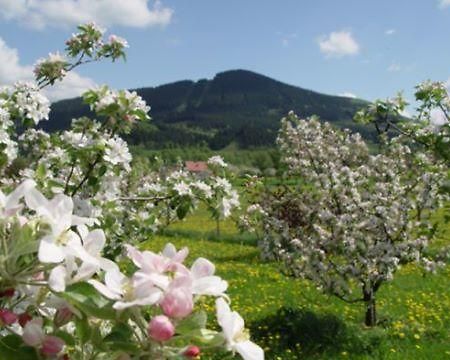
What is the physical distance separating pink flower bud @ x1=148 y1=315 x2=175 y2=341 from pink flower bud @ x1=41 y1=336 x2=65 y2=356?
18 centimetres

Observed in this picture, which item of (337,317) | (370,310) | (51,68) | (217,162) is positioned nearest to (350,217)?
(337,317)

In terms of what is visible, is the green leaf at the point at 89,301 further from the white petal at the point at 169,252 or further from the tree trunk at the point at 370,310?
the tree trunk at the point at 370,310

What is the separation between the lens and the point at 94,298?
0.92 metres

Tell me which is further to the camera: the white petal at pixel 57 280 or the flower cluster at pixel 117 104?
the flower cluster at pixel 117 104

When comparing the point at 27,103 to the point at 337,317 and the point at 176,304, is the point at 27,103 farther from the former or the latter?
the point at 337,317

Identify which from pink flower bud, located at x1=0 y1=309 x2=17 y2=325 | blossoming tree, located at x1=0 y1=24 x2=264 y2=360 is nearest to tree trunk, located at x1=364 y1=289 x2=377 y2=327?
blossoming tree, located at x1=0 y1=24 x2=264 y2=360

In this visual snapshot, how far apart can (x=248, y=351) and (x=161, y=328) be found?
6.0 inches

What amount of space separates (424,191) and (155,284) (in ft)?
21.8

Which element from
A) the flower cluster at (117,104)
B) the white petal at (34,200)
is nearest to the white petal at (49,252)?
the white petal at (34,200)

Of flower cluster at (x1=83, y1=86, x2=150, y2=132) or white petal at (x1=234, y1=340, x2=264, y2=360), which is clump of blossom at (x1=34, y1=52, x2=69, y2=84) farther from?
white petal at (x1=234, y1=340, x2=264, y2=360)

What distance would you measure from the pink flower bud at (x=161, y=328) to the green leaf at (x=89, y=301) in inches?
3.6

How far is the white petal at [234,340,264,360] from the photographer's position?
0.92 m

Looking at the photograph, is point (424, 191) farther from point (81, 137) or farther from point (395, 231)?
point (81, 137)

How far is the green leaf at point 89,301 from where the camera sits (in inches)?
35.9
